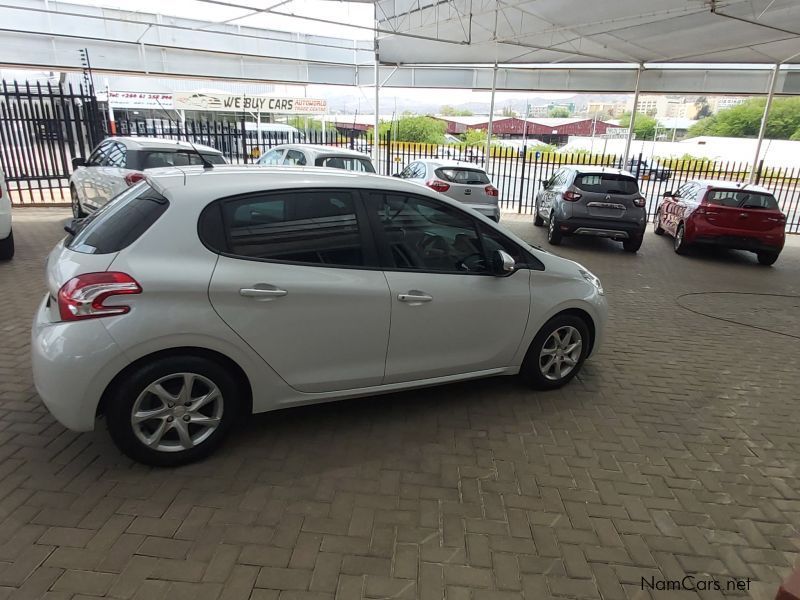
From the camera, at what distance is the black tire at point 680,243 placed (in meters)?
10.7

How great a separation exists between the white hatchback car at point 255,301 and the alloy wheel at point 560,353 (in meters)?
0.44

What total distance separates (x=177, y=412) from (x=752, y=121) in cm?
4971

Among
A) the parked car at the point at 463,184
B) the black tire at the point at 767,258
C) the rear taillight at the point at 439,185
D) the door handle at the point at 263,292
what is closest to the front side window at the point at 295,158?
the parked car at the point at 463,184

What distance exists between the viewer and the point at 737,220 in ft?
32.6

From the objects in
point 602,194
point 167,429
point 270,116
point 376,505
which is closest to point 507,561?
point 376,505

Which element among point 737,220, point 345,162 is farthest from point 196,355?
point 737,220

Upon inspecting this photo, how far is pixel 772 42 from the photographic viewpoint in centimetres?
1280

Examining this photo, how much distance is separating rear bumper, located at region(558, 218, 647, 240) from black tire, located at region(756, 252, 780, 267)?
231 centimetres

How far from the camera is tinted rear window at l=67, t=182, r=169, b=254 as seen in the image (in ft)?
9.12

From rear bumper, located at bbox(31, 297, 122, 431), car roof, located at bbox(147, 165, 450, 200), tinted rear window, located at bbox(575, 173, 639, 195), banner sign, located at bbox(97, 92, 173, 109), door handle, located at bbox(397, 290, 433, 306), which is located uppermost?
banner sign, located at bbox(97, 92, 173, 109)

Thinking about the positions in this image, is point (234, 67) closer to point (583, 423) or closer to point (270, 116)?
point (270, 116)

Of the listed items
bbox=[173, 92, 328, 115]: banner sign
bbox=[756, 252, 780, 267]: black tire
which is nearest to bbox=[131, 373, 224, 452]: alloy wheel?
bbox=[756, 252, 780, 267]: black tire

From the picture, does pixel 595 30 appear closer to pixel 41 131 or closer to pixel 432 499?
pixel 41 131

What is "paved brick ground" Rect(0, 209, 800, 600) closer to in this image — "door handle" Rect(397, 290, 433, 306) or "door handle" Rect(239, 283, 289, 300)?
"door handle" Rect(397, 290, 433, 306)
